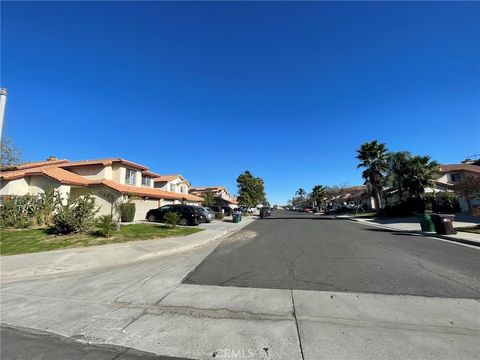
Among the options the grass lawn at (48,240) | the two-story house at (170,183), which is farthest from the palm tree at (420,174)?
the two-story house at (170,183)

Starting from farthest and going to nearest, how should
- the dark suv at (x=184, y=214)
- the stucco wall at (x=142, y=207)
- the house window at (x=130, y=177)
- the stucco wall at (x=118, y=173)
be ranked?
the house window at (x=130, y=177), the stucco wall at (x=118, y=173), the stucco wall at (x=142, y=207), the dark suv at (x=184, y=214)

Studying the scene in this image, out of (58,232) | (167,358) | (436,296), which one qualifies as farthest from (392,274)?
(58,232)

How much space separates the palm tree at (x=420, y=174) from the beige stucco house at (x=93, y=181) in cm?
2930

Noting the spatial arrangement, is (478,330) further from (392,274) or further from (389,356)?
(392,274)

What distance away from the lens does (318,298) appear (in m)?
5.41

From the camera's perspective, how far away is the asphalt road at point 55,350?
356 cm

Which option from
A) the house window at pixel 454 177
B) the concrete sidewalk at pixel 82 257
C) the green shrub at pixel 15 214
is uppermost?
the house window at pixel 454 177

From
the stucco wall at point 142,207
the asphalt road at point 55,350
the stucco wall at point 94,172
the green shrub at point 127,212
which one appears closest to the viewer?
the asphalt road at point 55,350

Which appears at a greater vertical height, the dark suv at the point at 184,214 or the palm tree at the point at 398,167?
the palm tree at the point at 398,167

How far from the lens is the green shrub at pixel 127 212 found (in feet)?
79.5

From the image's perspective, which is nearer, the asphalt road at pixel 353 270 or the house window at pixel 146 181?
the asphalt road at pixel 353 270

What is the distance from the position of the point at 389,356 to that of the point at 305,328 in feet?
3.81

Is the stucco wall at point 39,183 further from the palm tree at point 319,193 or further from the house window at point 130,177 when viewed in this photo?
the palm tree at point 319,193

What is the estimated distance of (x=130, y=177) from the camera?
98.2 ft
